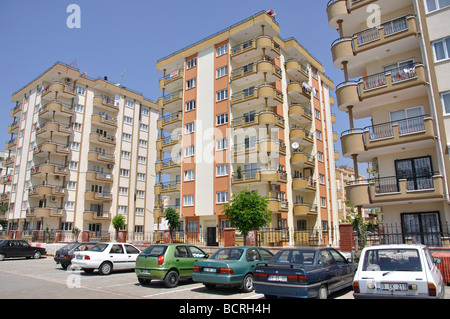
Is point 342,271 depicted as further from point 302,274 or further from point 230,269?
point 230,269

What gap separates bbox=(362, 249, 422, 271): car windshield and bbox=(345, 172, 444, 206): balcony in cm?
1221

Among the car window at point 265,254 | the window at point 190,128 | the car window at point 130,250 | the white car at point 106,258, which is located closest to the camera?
the car window at point 265,254

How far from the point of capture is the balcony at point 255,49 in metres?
34.5

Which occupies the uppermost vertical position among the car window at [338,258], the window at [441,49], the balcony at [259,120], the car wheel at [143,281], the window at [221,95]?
the window at [221,95]

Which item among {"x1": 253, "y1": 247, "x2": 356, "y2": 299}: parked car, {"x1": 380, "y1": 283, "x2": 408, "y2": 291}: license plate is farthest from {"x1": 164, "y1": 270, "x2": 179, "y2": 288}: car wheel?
{"x1": 380, "y1": 283, "x2": 408, "y2": 291}: license plate

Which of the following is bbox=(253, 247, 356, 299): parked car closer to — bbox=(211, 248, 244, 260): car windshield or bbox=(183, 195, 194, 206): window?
bbox=(211, 248, 244, 260): car windshield

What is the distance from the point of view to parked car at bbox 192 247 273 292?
37.3ft

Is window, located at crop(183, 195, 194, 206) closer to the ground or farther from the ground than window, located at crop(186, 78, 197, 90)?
closer to the ground

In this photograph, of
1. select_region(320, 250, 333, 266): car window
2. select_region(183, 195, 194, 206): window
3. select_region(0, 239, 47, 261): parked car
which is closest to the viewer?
select_region(320, 250, 333, 266): car window

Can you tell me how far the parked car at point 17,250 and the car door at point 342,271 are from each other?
2637cm

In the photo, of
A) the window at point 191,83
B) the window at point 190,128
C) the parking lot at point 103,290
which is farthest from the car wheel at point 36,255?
the window at point 191,83

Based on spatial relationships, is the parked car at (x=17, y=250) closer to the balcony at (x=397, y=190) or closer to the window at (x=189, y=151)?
the window at (x=189, y=151)

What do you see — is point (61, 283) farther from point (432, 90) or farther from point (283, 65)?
point (283, 65)

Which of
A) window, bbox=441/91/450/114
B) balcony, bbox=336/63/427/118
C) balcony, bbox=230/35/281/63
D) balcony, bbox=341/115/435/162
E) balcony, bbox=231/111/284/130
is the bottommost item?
balcony, bbox=341/115/435/162
